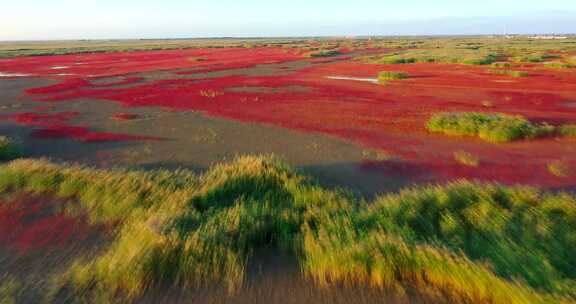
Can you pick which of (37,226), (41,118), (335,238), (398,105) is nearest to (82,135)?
(41,118)

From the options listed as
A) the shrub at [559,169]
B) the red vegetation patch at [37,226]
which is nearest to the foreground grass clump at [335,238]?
the red vegetation patch at [37,226]

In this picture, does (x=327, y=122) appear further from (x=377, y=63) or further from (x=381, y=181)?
(x=377, y=63)

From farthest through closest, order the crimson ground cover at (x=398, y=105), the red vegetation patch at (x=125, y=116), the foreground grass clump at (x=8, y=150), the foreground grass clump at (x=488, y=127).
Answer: the red vegetation patch at (x=125, y=116)
the foreground grass clump at (x=488, y=127)
the foreground grass clump at (x=8, y=150)
the crimson ground cover at (x=398, y=105)

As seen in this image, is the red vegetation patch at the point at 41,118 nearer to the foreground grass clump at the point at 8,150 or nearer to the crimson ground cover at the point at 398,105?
the crimson ground cover at the point at 398,105

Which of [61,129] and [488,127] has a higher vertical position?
[488,127]

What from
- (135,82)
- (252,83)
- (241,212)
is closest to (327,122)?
(241,212)

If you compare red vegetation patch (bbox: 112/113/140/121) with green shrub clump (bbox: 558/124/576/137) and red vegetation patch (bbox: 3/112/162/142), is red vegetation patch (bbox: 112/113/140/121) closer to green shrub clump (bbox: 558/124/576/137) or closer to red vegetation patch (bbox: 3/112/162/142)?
red vegetation patch (bbox: 3/112/162/142)

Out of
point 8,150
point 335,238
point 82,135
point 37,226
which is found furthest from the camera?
point 82,135

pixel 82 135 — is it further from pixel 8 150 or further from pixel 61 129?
pixel 8 150
